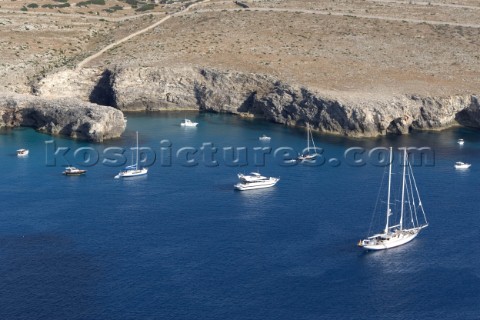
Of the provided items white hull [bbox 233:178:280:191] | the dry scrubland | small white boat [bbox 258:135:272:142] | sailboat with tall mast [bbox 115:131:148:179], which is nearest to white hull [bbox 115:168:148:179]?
sailboat with tall mast [bbox 115:131:148:179]

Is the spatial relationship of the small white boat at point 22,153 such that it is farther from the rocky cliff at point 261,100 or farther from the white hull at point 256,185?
the white hull at point 256,185

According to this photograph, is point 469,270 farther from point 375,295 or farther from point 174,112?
point 174,112

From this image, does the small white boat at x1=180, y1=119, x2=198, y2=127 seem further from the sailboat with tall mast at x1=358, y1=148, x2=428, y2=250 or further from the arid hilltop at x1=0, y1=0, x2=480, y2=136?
the sailboat with tall mast at x1=358, y1=148, x2=428, y2=250

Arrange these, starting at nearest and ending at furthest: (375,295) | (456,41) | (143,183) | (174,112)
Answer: (375,295) < (143,183) < (174,112) < (456,41)

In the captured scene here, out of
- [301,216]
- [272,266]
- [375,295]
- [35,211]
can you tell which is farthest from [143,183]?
[375,295]

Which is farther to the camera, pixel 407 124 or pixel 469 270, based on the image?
pixel 407 124

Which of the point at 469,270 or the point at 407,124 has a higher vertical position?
the point at 407,124
